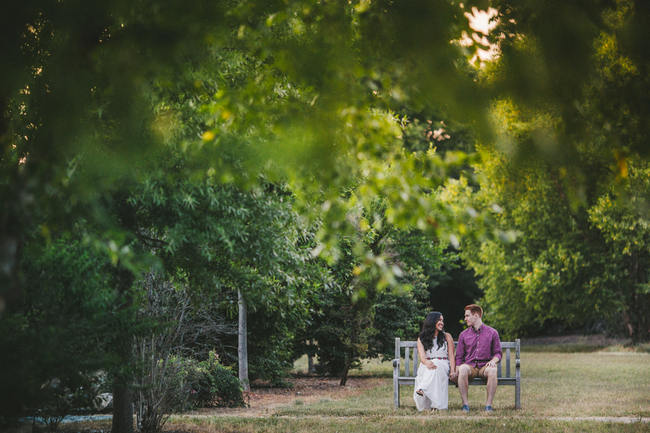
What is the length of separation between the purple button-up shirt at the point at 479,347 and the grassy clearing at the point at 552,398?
0.74m

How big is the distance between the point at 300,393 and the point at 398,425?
628 cm

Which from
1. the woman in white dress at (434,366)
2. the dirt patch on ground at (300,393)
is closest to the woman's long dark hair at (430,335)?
the woman in white dress at (434,366)

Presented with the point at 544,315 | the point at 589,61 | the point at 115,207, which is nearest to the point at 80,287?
the point at 115,207

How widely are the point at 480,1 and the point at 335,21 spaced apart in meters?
0.86

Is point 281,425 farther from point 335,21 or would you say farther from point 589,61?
point 589,61

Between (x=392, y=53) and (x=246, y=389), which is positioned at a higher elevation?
(x=392, y=53)

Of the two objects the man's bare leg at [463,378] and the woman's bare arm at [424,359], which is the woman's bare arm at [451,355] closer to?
the man's bare leg at [463,378]

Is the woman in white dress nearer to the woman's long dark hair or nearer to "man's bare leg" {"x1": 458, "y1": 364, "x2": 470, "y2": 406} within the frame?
the woman's long dark hair

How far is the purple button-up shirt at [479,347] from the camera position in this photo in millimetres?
10016

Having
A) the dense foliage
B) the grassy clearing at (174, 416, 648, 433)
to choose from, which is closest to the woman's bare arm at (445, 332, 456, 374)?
the grassy clearing at (174, 416, 648, 433)

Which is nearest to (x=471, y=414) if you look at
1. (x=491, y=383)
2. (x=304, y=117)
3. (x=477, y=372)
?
(x=491, y=383)

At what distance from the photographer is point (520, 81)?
123 inches

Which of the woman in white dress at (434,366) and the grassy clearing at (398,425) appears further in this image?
the woman in white dress at (434,366)

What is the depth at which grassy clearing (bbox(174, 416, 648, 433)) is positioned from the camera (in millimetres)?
7879
